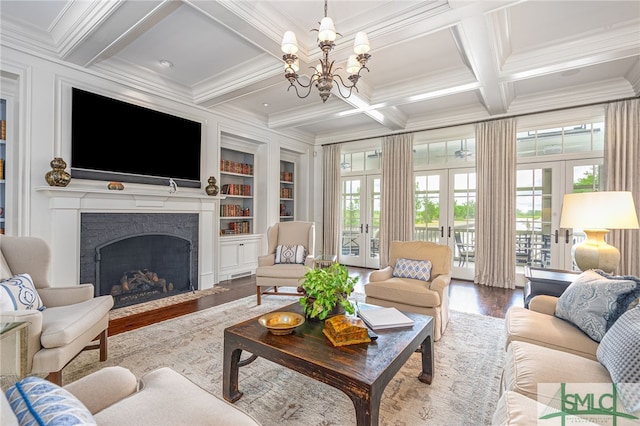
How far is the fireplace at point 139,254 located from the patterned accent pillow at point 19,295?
1.45m

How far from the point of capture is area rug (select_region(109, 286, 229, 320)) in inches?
131

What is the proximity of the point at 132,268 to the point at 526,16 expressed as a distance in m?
5.13

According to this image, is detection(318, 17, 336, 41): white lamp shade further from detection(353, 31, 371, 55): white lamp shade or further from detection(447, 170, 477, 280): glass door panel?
detection(447, 170, 477, 280): glass door panel

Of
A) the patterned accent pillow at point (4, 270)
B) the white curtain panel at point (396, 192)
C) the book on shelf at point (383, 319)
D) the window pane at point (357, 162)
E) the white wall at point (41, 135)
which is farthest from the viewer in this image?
the window pane at point (357, 162)

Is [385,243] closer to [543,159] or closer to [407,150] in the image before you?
[407,150]

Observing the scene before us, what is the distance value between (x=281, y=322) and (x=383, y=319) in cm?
66

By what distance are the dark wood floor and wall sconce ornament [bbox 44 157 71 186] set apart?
154 centimetres

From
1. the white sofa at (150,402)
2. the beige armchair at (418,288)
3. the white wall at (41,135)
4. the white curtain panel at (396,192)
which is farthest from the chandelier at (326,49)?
the white curtain panel at (396,192)

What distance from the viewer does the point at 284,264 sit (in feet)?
12.9

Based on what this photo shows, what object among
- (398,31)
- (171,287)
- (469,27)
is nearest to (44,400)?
(398,31)

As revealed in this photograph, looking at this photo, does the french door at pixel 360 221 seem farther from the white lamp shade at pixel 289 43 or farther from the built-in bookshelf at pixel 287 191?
the white lamp shade at pixel 289 43

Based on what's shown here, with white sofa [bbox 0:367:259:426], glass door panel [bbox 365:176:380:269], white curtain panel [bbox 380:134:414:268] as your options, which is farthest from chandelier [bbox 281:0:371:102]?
glass door panel [bbox 365:176:380:269]

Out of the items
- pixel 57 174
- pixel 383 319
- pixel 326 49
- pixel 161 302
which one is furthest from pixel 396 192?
pixel 57 174

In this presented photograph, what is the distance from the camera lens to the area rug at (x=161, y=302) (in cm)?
332
